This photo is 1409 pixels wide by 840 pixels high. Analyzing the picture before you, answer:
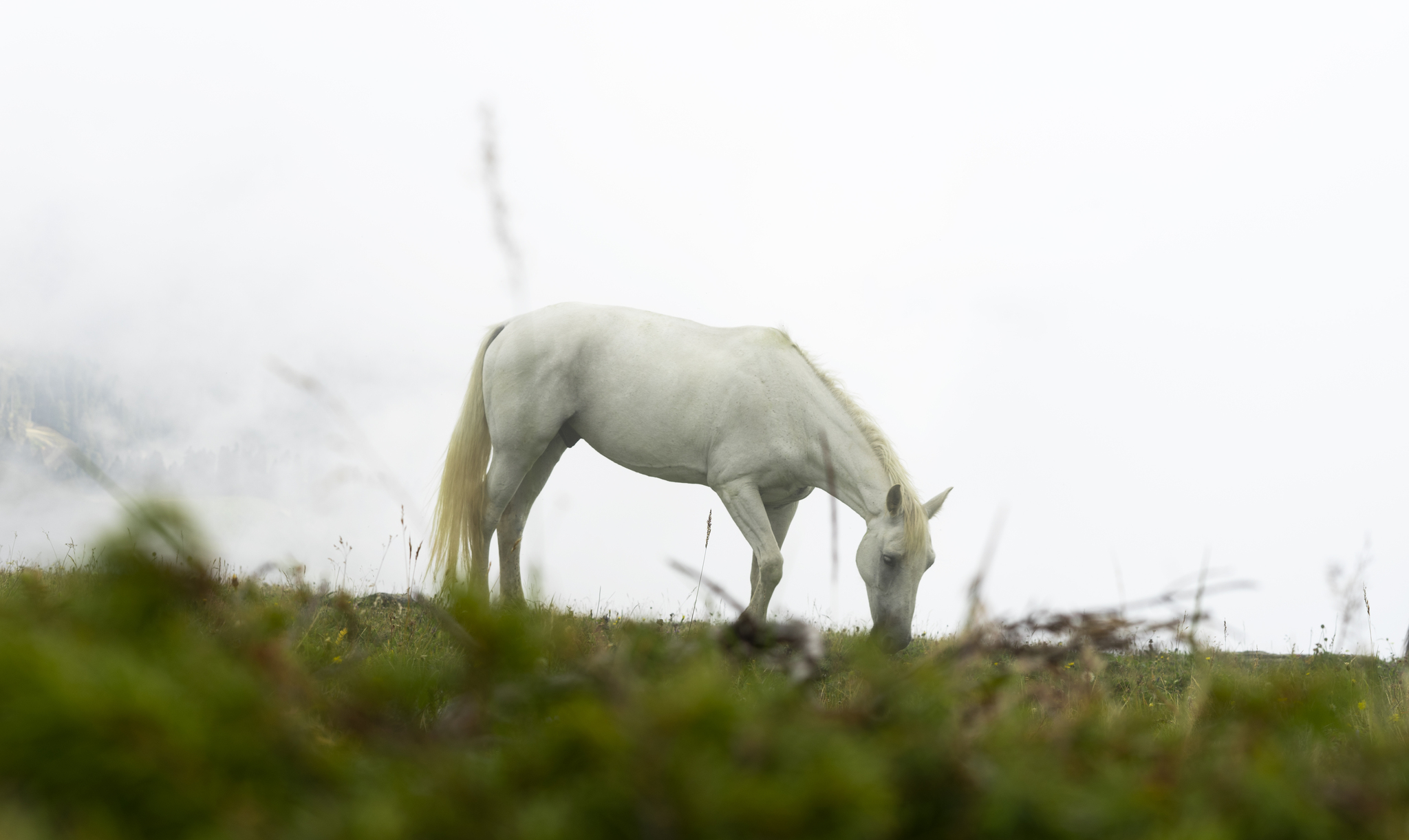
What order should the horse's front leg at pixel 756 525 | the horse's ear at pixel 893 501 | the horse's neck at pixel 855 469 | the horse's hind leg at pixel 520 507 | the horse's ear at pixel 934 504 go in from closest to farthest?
the horse's ear at pixel 893 501
the horse's neck at pixel 855 469
the horse's front leg at pixel 756 525
the horse's ear at pixel 934 504
the horse's hind leg at pixel 520 507

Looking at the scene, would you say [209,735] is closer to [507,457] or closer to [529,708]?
[529,708]

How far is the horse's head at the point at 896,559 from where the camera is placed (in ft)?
16.7

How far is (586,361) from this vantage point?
5.79 m

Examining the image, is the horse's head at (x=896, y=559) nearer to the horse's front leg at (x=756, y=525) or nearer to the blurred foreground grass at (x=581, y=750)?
the horse's front leg at (x=756, y=525)

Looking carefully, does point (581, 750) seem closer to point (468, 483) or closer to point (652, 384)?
point (652, 384)

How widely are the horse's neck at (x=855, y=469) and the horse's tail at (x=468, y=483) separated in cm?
254

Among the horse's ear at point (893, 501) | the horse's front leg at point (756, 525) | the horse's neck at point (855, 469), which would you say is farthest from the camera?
the horse's front leg at point (756, 525)

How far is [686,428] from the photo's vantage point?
5.57 metres

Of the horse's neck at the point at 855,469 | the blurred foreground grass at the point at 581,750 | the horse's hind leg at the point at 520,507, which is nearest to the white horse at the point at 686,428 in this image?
the horse's neck at the point at 855,469

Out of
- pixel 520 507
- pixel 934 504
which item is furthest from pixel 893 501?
pixel 520 507

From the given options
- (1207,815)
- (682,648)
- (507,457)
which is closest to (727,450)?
(507,457)

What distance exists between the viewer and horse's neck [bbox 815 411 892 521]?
5359mm

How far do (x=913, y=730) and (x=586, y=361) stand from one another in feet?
17.0

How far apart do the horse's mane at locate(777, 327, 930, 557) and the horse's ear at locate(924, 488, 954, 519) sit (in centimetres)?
18
